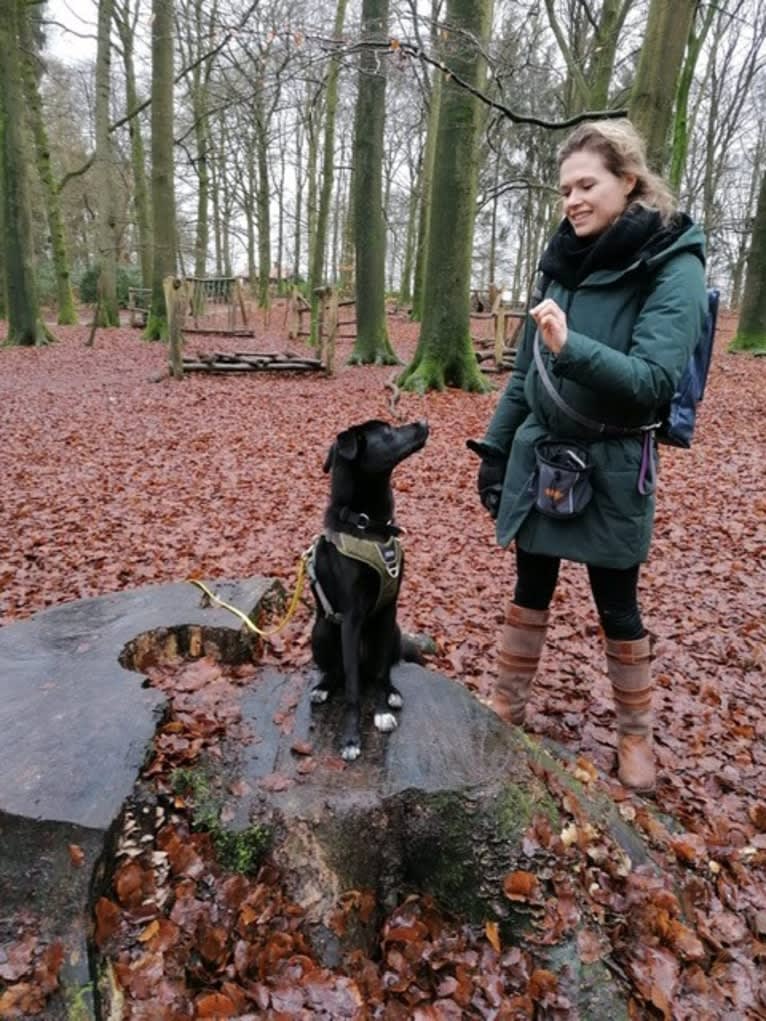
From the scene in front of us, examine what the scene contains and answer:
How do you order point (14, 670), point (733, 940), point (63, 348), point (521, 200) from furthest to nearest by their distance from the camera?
point (521, 200)
point (63, 348)
point (14, 670)
point (733, 940)

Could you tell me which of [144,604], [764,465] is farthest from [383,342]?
[144,604]

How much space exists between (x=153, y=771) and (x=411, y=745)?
91 cm

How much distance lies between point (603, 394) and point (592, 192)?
721 millimetres

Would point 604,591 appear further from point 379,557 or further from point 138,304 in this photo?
point 138,304

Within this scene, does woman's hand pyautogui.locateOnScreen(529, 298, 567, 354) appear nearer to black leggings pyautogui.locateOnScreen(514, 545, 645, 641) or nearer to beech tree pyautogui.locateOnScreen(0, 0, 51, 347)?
black leggings pyautogui.locateOnScreen(514, 545, 645, 641)

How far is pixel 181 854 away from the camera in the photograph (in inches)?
83.1

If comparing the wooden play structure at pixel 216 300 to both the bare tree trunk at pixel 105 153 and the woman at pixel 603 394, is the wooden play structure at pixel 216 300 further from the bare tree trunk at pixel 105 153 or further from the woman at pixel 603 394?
the woman at pixel 603 394

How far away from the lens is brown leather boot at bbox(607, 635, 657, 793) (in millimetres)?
2801

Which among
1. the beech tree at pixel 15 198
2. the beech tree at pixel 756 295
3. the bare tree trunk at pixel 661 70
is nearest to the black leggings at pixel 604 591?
the bare tree trunk at pixel 661 70

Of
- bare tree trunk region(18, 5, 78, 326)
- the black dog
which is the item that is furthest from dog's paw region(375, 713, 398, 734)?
bare tree trunk region(18, 5, 78, 326)

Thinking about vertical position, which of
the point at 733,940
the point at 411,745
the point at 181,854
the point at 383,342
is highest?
the point at 383,342

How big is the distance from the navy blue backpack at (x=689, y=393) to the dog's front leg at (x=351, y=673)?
1.38 metres

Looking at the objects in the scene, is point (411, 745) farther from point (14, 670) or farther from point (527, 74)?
point (527, 74)

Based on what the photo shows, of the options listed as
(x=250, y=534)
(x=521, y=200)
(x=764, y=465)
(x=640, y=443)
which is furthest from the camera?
(x=521, y=200)
